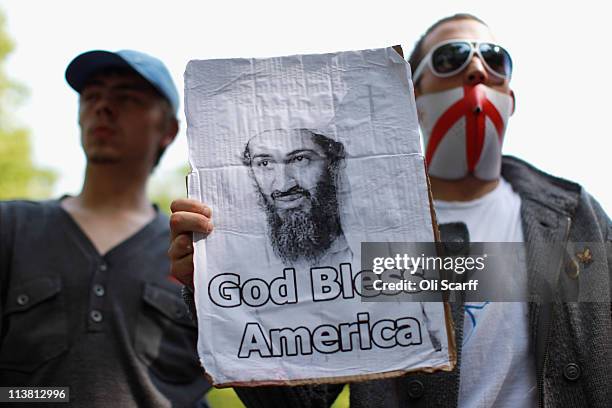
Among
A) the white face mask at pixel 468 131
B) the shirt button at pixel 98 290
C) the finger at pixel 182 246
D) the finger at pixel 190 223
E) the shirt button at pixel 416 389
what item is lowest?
the shirt button at pixel 416 389

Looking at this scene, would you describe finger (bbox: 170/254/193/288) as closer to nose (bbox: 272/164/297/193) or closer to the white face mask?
nose (bbox: 272/164/297/193)

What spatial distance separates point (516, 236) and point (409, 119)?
1.96 ft

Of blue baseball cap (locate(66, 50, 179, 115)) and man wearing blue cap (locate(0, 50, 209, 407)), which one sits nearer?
man wearing blue cap (locate(0, 50, 209, 407))

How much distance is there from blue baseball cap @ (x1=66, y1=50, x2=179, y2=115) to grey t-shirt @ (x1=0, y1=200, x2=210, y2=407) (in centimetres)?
63

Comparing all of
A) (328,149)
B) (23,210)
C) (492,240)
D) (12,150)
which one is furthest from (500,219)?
(12,150)

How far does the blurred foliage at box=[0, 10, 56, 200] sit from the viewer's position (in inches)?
559

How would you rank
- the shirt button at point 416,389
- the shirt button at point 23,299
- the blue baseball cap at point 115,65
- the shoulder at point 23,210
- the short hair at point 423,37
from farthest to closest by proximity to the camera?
the blue baseball cap at point 115,65
the shoulder at point 23,210
the shirt button at point 23,299
the short hair at point 423,37
the shirt button at point 416,389

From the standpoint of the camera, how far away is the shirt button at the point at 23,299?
2.96 meters

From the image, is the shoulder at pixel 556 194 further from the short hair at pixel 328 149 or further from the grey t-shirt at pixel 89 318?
the grey t-shirt at pixel 89 318

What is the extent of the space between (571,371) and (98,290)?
183 centimetres

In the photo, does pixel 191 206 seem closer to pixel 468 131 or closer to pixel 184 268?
pixel 184 268

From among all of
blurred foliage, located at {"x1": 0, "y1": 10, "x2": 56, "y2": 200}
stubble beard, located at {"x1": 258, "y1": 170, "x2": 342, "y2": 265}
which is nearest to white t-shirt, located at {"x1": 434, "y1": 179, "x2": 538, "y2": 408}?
stubble beard, located at {"x1": 258, "y1": 170, "x2": 342, "y2": 265}

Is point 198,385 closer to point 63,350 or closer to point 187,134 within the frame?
point 63,350

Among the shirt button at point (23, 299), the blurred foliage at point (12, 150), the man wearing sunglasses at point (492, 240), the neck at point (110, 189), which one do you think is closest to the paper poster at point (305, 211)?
the man wearing sunglasses at point (492, 240)
